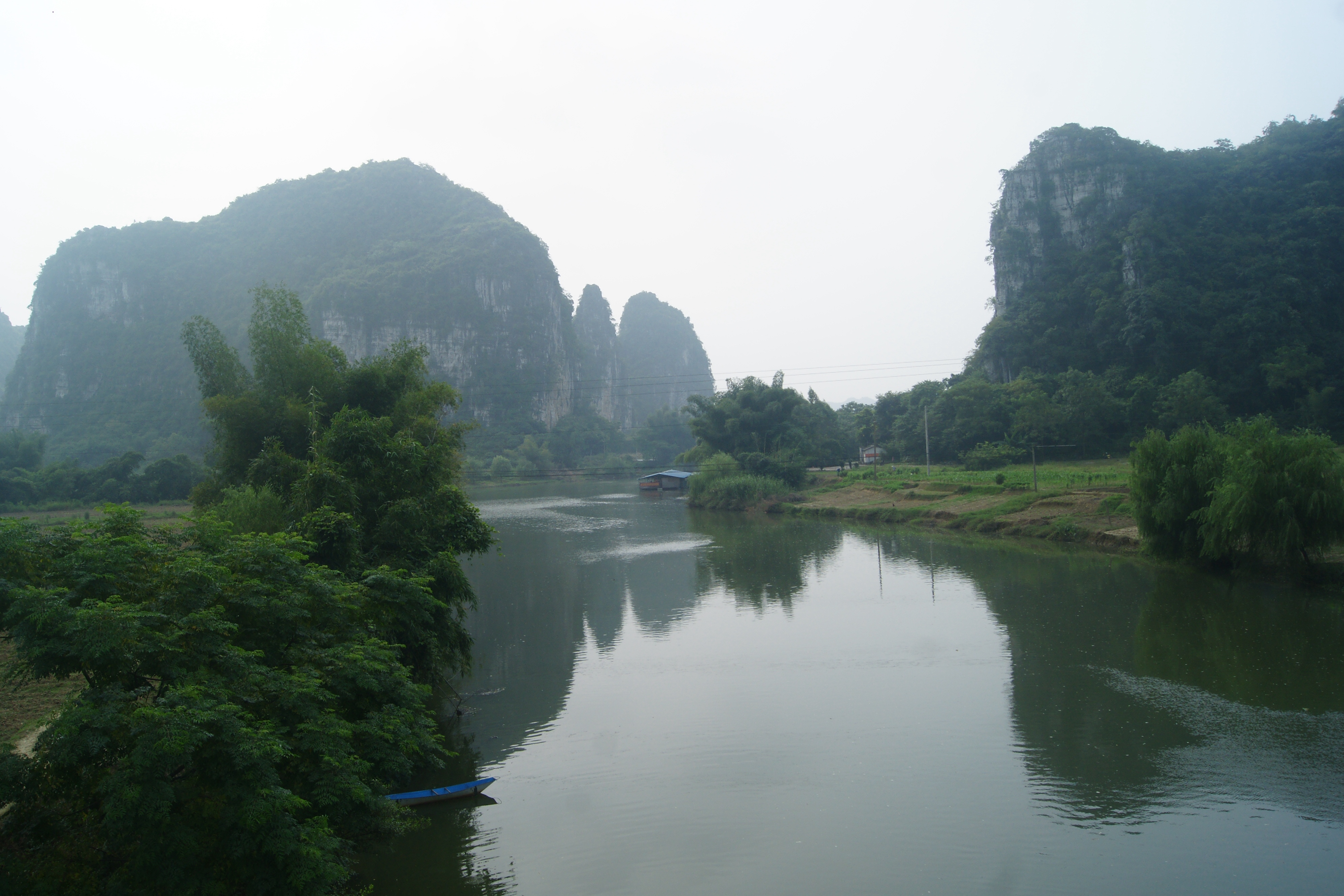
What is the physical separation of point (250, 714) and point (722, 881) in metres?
3.62

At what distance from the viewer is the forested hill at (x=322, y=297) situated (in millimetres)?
91312

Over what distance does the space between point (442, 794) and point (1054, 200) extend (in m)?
65.9

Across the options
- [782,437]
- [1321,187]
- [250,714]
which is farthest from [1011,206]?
[250,714]

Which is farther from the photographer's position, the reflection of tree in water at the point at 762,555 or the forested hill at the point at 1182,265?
the forested hill at the point at 1182,265

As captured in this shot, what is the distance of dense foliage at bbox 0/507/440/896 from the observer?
422 cm

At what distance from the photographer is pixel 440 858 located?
647 centimetres

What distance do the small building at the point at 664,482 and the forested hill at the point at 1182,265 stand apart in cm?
2341

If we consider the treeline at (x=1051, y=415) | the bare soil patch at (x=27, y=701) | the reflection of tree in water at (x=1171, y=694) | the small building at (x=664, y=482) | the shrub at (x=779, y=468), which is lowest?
the reflection of tree in water at (x=1171, y=694)

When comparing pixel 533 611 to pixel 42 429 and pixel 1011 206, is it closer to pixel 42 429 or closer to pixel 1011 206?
pixel 1011 206

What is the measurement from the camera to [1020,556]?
20906 millimetres

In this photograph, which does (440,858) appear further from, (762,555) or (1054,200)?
(1054,200)

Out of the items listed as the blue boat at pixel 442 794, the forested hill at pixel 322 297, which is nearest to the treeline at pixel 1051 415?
the blue boat at pixel 442 794

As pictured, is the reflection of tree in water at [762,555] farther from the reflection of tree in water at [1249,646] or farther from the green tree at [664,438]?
the green tree at [664,438]

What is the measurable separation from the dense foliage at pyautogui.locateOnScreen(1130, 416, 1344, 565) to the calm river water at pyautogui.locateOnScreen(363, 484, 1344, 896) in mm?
952
